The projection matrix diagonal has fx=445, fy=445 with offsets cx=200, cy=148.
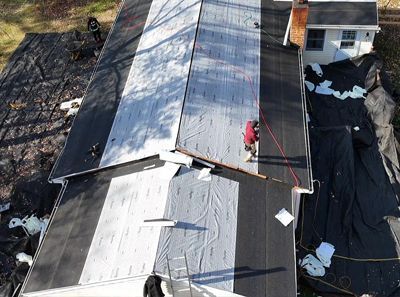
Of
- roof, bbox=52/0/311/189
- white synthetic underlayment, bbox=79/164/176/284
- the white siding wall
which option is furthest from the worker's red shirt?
the white siding wall

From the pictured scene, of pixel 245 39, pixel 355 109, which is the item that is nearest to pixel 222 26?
pixel 245 39

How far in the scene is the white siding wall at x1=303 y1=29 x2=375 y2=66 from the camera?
2142 cm

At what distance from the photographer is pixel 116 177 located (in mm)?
15250

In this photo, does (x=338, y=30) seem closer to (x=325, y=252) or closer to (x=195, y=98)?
(x=195, y=98)

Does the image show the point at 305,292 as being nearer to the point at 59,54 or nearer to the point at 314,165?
the point at 314,165

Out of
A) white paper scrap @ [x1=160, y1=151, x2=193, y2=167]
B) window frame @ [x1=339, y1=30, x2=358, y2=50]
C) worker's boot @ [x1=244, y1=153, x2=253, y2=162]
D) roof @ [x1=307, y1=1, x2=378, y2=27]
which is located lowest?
worker's boot @ [x1=244, y1=153, x2=253, y2=162]

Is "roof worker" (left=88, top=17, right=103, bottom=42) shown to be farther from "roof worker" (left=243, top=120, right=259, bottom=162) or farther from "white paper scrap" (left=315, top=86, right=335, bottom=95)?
"roof worker" (left=243, top=120, right=259, bottom=162)

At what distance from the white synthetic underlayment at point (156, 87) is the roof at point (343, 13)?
578cm

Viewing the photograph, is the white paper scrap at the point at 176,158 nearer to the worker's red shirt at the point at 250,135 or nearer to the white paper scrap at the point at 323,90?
the worker's red shirt at the point at 250,135

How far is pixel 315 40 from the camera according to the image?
Answer: 21844 mm

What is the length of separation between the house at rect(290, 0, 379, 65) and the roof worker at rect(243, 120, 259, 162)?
7.50 m

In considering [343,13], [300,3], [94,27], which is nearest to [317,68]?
[343,13]

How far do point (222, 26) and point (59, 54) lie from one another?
33.3 feet

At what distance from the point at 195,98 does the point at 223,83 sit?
5.16 feet
